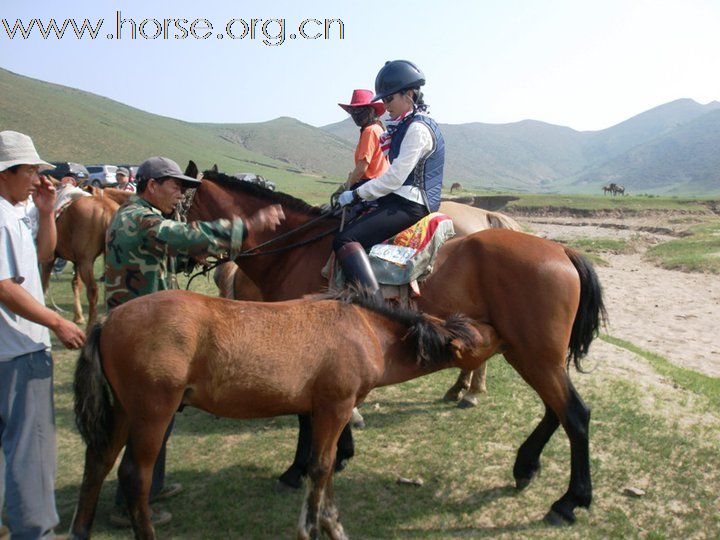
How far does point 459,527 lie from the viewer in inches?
160

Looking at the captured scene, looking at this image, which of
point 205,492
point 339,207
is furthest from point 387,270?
point 205,492

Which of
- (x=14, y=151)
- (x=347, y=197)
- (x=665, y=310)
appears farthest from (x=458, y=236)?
(x=665, y=310)

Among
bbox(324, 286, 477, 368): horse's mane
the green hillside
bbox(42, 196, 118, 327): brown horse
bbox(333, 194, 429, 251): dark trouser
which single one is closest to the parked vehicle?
the green hillside

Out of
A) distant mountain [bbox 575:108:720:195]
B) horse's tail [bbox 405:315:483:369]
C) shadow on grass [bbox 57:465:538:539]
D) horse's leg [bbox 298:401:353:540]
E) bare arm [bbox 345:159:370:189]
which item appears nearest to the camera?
horse's leg [bbox 298:401:353:540]

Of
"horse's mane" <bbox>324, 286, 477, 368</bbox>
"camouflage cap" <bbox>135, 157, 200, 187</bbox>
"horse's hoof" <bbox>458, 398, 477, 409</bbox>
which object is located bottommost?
"horse's hoof" <bbox>458, 398, 477, 409</bbox>

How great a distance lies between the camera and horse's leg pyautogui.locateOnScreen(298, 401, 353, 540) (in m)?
3.41

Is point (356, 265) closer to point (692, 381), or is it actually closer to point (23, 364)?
point (23, 364)

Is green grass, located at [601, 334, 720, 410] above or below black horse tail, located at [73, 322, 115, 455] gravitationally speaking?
below

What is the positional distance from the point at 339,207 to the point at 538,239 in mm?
1713

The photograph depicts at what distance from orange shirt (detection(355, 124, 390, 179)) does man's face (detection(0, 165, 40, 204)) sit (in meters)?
3.21

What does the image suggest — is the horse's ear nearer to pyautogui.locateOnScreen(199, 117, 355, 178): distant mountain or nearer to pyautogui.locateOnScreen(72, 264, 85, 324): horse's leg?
pyautogui.locateOnScreen(72, 264, 85, 324): horse's leg

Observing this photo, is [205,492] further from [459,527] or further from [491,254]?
[491,254]

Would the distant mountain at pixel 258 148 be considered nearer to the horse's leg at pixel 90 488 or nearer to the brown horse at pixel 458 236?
the brown horse at pixel 458 236

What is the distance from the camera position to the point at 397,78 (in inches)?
186
